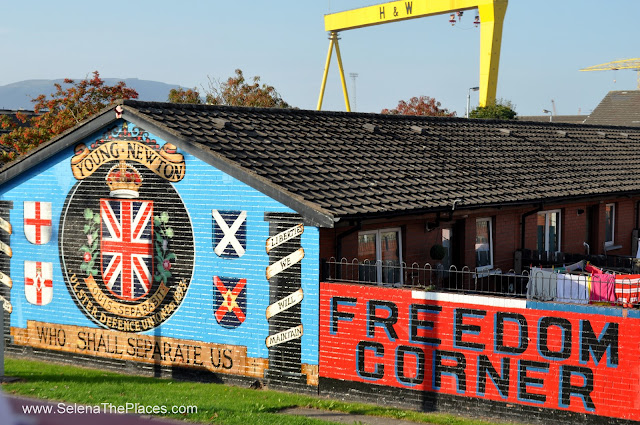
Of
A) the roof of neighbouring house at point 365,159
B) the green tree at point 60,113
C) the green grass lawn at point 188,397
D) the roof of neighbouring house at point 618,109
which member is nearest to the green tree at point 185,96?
the green tree at point 60,113

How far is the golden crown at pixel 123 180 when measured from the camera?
16656 mm

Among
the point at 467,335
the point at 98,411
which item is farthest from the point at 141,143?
the point at 467,335

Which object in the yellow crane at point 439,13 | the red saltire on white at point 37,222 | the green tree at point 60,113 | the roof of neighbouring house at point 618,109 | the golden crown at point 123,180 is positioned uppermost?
the yellow crane at point 439,13

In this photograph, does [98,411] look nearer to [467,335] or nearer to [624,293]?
[467,335]

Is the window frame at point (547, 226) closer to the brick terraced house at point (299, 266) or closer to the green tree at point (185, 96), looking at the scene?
the brick terraced house at point (299, 266)

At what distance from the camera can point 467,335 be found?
13.3 m

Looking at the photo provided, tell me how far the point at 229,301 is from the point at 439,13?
4358 centimetres

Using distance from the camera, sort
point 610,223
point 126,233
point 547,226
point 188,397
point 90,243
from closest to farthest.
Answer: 1. point 188,397
2. point 126,233
3. point 90,243
4. point 547,226
5. point 610,223

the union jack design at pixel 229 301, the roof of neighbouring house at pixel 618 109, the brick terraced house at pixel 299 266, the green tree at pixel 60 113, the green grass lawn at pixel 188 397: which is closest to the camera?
the green grass lawn at pixel 188 397

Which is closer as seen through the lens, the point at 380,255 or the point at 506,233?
the point at 380,255

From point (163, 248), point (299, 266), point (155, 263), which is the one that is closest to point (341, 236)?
point (299, 266)

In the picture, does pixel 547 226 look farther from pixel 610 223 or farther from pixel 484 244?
pixel 610 223

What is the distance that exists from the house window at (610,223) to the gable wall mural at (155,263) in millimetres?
13024

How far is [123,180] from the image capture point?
16.8 m
